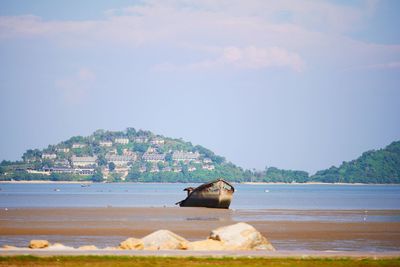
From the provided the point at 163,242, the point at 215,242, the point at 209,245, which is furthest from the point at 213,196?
the point at 163,242

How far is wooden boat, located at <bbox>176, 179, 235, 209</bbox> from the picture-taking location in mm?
99625

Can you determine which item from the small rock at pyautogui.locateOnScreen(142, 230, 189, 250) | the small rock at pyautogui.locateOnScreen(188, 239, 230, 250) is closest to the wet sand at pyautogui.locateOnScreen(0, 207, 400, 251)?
the small rock at pyautogui.locateOnScreen(188, 239, 230, 250)

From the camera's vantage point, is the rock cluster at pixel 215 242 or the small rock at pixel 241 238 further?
the small rock at pixel 241 238

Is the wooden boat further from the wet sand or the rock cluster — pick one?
the rock cluster

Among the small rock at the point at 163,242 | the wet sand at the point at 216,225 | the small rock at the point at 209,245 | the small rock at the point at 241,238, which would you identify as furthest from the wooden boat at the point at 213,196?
the small rock at the point at 163,242

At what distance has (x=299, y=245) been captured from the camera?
43312mm

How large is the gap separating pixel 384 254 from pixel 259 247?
6.52 meters

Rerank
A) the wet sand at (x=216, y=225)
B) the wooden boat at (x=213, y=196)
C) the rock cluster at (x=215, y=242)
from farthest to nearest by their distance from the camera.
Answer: the wooden boat at (x=213, y=196)
the wet sand at (x=216, y=225)
the rock cluster at (x=215, y=242)

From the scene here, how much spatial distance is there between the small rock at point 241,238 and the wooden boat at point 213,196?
64340 millimetres

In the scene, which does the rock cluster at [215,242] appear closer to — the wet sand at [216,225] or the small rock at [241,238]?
the small rock at [241,238]

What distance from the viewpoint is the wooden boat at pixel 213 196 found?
99625 millimetres

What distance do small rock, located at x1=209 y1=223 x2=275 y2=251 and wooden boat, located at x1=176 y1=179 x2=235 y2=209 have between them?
64.3m

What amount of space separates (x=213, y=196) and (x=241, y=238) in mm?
66425


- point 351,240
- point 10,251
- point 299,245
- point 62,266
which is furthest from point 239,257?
point 351,240
